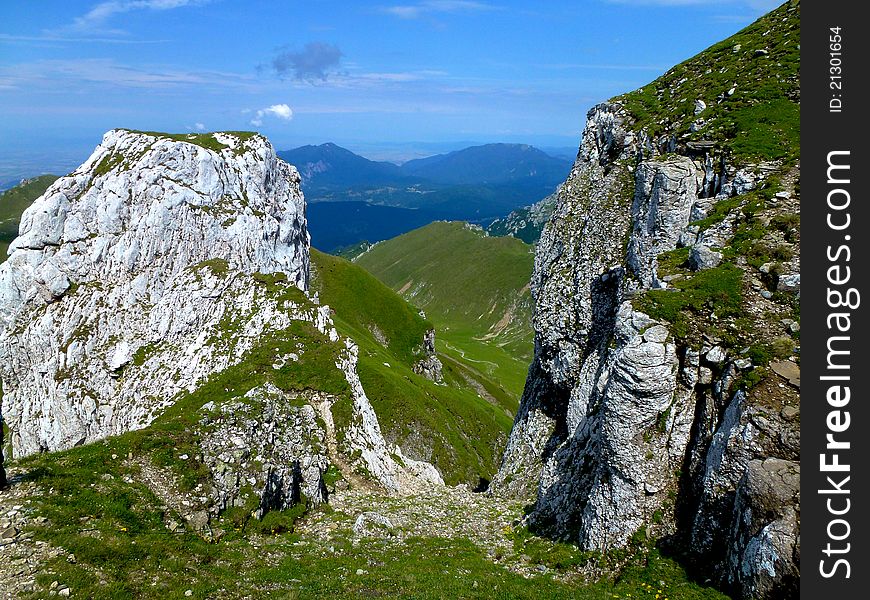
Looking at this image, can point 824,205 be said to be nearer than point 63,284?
Yes

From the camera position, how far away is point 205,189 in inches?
2926

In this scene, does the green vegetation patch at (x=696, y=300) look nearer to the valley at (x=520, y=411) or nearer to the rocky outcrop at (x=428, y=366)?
the valley at (x=520, y=411)

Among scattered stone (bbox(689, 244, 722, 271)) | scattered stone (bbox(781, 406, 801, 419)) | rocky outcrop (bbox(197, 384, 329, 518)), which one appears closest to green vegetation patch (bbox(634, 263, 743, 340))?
scattered stone (bbox(689, 244, 722, 271))

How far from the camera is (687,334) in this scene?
65.3ft

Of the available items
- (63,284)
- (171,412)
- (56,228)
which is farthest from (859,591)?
(56,228)

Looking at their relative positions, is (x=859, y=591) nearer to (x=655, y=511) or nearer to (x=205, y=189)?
(x=655, y=511)

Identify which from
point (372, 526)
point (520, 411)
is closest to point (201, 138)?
point (520, 411)

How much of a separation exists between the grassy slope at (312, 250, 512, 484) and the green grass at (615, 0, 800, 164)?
55.3 m

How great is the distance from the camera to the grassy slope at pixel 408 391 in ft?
253

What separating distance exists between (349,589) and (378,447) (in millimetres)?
23335

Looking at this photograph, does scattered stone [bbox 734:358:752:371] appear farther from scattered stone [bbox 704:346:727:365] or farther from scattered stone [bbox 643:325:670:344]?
scattered stone [bbox 643:325:670:344]

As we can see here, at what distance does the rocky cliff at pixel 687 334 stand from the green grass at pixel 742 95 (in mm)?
158

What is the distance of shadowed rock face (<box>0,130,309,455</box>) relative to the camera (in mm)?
53969

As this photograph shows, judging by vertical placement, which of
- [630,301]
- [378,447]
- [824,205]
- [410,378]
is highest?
[824,205]
